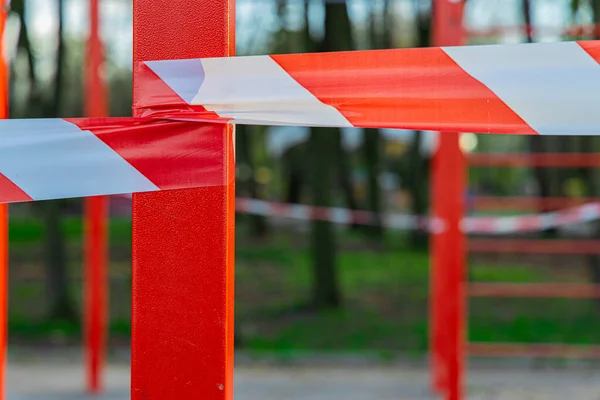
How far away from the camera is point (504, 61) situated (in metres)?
1.67

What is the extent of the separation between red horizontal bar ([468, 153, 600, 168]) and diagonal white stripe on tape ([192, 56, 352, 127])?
339 cm

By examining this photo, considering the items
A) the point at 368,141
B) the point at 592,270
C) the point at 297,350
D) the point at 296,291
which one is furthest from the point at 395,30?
the point at 297,350

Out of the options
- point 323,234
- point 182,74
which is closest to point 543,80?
point 182,74

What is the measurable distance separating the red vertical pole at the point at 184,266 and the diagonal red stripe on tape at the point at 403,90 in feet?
0.72

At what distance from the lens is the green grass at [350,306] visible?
831 cm

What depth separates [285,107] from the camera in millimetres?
1775

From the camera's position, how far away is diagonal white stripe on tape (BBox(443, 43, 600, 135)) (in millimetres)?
1650

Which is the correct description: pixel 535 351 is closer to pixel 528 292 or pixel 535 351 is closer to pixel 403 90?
pixel 528 292

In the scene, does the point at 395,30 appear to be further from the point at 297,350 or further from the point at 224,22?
the point at 224,22

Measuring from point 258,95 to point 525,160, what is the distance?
3859 millimetres

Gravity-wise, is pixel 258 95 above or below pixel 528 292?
above

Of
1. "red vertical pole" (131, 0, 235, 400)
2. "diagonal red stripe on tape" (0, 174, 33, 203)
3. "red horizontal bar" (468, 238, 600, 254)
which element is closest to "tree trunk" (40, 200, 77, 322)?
"red horizontal bar" (468, 238, 600, 254)

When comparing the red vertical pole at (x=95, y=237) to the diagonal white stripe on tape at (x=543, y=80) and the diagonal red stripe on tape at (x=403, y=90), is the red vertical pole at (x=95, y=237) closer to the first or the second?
the diagonal red stripe on tape at (x=403, y=90)

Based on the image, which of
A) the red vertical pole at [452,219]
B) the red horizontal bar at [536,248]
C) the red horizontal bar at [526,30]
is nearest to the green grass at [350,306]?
the red horizontal bar at [536,248]
